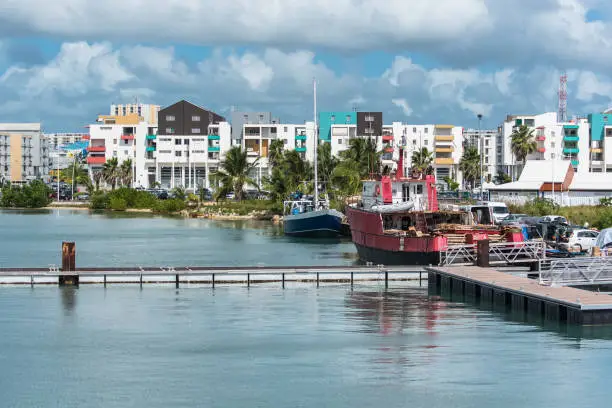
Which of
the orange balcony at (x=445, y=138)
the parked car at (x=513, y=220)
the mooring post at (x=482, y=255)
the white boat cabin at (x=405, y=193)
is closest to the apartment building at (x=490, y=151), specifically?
Answer: the orange balcony at (x=445, y=138)

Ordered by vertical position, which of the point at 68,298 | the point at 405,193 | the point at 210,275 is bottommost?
the point at 68,298

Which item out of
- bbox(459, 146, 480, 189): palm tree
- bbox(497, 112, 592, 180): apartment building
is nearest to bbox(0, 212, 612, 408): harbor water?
bbox(459, 146, 480, 189): palm tree

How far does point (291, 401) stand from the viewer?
85.5 feet

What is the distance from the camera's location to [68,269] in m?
46.7

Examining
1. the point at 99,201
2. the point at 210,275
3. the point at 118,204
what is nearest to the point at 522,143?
the point at 118,204

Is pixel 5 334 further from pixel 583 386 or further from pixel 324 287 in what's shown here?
pixel 583 386

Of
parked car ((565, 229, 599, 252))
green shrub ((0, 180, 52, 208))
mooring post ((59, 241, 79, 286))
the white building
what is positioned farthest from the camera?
the white building

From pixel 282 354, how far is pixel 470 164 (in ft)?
415

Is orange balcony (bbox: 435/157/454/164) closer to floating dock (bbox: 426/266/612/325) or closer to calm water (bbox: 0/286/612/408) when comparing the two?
floating dock (bbox: 426/266/612/325)

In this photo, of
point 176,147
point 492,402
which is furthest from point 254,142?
point 492,402

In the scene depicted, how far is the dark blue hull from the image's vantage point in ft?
287

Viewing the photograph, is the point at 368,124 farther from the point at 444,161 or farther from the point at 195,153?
the point at 195,153

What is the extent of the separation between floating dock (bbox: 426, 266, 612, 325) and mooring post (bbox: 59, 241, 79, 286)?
16026 millimetres

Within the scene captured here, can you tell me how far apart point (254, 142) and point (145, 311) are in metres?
122
